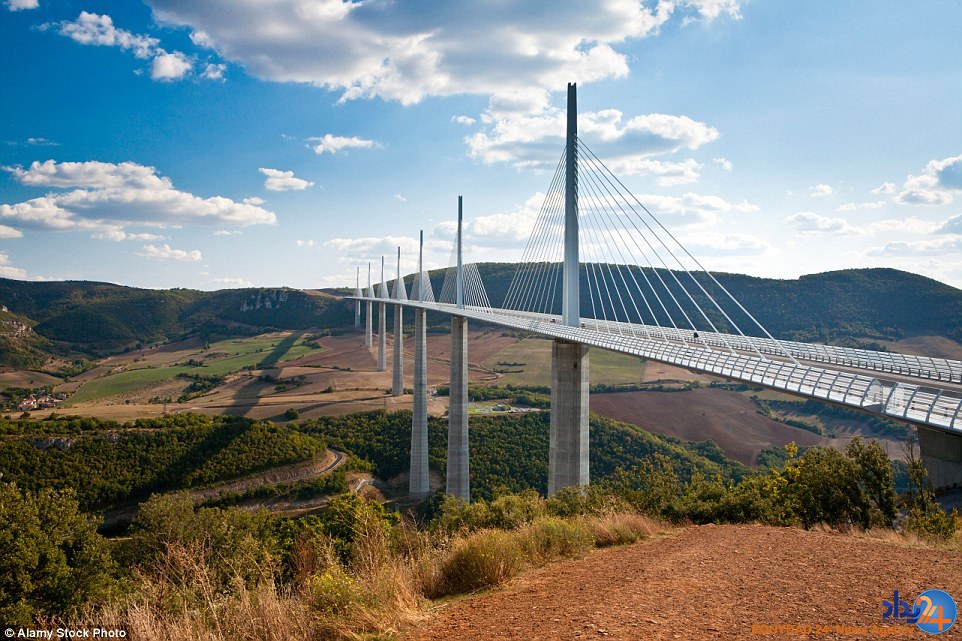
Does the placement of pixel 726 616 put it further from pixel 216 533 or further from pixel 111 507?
pixel 111 507

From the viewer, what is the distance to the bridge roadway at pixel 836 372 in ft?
28.2

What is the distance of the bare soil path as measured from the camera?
487cm

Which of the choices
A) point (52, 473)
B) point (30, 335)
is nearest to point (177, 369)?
point (30, 335)

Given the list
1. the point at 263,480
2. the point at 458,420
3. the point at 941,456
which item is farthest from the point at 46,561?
the point at 458,420

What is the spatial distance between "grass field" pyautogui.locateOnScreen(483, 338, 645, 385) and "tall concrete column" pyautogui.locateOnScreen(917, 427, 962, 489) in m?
51.6

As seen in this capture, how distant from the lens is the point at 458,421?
37.3 metres

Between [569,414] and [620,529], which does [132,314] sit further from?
[620,529]

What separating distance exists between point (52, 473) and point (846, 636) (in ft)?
129

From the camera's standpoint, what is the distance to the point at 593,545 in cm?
838

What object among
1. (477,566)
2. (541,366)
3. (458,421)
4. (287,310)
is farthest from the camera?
(287,310)

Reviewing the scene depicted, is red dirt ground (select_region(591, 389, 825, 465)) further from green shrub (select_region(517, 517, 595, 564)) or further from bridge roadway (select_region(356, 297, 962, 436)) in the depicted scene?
green shrub (select_region(517, 517, 595, 564))

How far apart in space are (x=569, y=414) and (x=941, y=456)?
11601 mm

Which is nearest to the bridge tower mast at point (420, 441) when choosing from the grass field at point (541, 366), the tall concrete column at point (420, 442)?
the tall concrete column at point (420, 442)

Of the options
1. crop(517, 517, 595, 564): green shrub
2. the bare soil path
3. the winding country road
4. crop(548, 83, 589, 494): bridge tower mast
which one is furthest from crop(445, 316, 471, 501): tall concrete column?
the bare soil path
